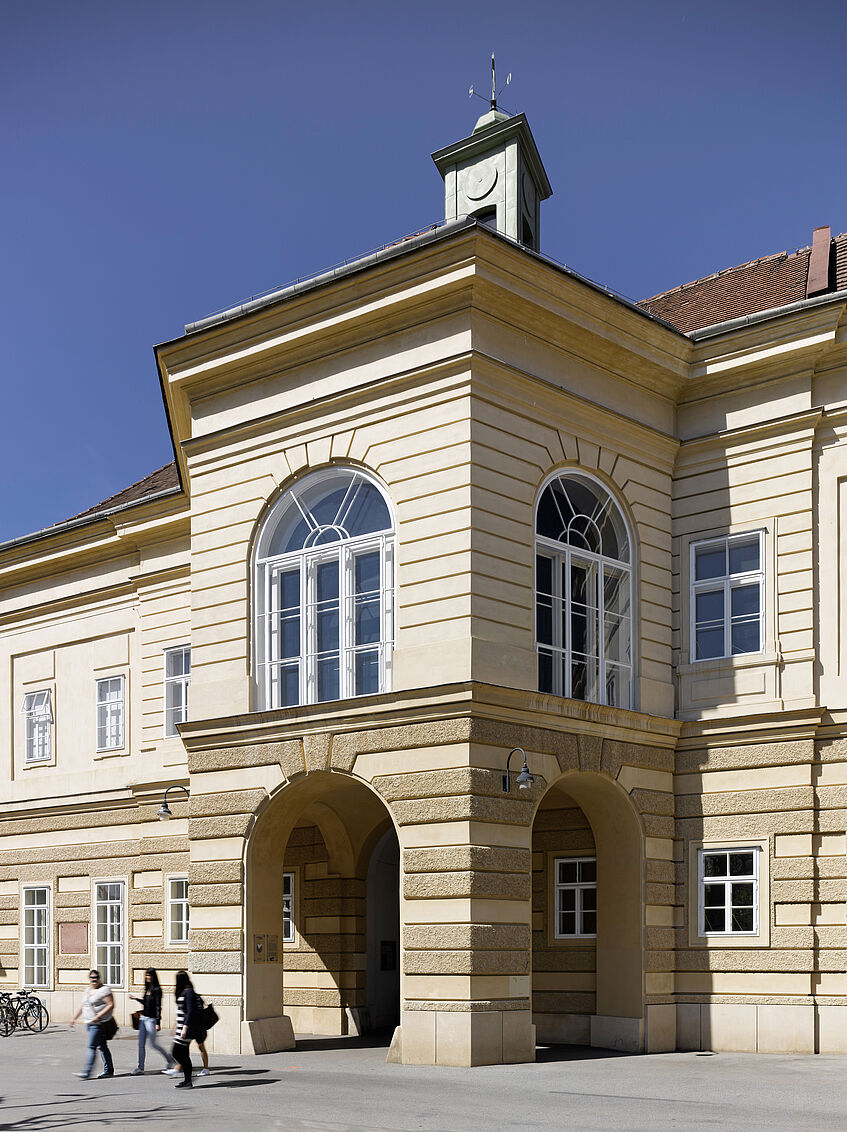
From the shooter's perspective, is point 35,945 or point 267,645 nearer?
point 267,645

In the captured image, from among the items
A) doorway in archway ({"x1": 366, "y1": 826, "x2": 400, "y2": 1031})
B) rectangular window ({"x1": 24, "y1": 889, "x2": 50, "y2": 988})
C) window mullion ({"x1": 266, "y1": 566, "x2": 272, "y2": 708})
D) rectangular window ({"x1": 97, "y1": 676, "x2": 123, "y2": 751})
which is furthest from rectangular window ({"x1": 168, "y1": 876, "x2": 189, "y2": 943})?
window mullion ({"x1": 266, "y1": 566, "x2": 272, "y2": 708})

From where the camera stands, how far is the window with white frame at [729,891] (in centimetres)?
2069

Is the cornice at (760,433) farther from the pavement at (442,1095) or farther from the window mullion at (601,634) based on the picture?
the pavement at (442,1095)

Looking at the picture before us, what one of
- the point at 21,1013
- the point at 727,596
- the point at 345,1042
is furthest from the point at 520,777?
the point at 21,1013

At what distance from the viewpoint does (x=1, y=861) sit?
31.2m

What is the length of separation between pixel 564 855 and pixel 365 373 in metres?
8.14

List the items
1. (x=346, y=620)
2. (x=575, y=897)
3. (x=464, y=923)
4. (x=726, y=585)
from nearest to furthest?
(x=464, y=923), (x=346, y=620), (x=726, y=585), (x=575, y=897)

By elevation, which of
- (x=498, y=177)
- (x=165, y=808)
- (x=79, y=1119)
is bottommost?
(x=79, y=1119)

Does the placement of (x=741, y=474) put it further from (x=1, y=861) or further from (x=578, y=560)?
(x=1, y=861)

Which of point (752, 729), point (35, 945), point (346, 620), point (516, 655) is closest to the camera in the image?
point (516, 655)

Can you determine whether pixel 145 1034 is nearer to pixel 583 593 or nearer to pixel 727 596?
pixel 583 593

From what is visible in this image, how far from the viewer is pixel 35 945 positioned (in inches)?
1179

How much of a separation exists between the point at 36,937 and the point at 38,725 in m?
4.60

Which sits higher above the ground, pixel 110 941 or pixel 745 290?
pixel 745 290
